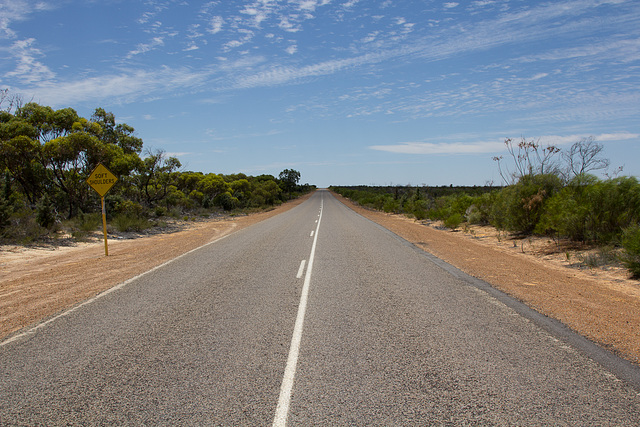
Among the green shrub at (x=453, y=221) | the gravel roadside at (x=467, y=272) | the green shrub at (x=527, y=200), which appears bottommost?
the gravel roadside at (x=467, y=272)

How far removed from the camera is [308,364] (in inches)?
174

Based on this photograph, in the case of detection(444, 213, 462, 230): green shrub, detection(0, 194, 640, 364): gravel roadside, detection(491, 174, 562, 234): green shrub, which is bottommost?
detection(0, 194, 640, 364): gravel roadside

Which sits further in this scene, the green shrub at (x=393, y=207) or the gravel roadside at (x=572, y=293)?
the green shrub at (x=393, y=207)

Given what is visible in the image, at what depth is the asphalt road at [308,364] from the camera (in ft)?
11.4

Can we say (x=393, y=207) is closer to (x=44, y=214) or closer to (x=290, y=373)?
(x=44, y=214)

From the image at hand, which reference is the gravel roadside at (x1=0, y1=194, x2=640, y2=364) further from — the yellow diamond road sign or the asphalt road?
the yellow diamond road sign

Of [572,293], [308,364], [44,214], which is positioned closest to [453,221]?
[572,293]

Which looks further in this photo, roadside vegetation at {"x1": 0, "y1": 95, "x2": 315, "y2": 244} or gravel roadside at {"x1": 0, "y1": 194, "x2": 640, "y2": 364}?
roadside vegetation at {"x1": 0, "y1": 95, "x2": 315, "y2": 244}

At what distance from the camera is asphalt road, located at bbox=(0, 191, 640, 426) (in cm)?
347

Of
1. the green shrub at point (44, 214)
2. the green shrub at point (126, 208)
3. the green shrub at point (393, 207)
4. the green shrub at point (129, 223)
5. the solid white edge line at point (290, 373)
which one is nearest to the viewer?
the solid white edge line at point (290, 373)

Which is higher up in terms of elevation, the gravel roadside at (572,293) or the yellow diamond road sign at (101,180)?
the yellow diamond road sign at (101,180)

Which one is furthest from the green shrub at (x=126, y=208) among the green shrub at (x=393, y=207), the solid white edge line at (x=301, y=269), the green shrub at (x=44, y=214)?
the green shrub at (x=393, y=207)

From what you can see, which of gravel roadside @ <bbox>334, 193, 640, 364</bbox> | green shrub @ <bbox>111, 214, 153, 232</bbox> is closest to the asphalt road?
gravel roadside @ <bbox>334, 193, 640, 364</bbox>

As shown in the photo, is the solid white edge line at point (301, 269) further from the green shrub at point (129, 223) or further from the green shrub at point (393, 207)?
the green shrub at point (393, 207)
